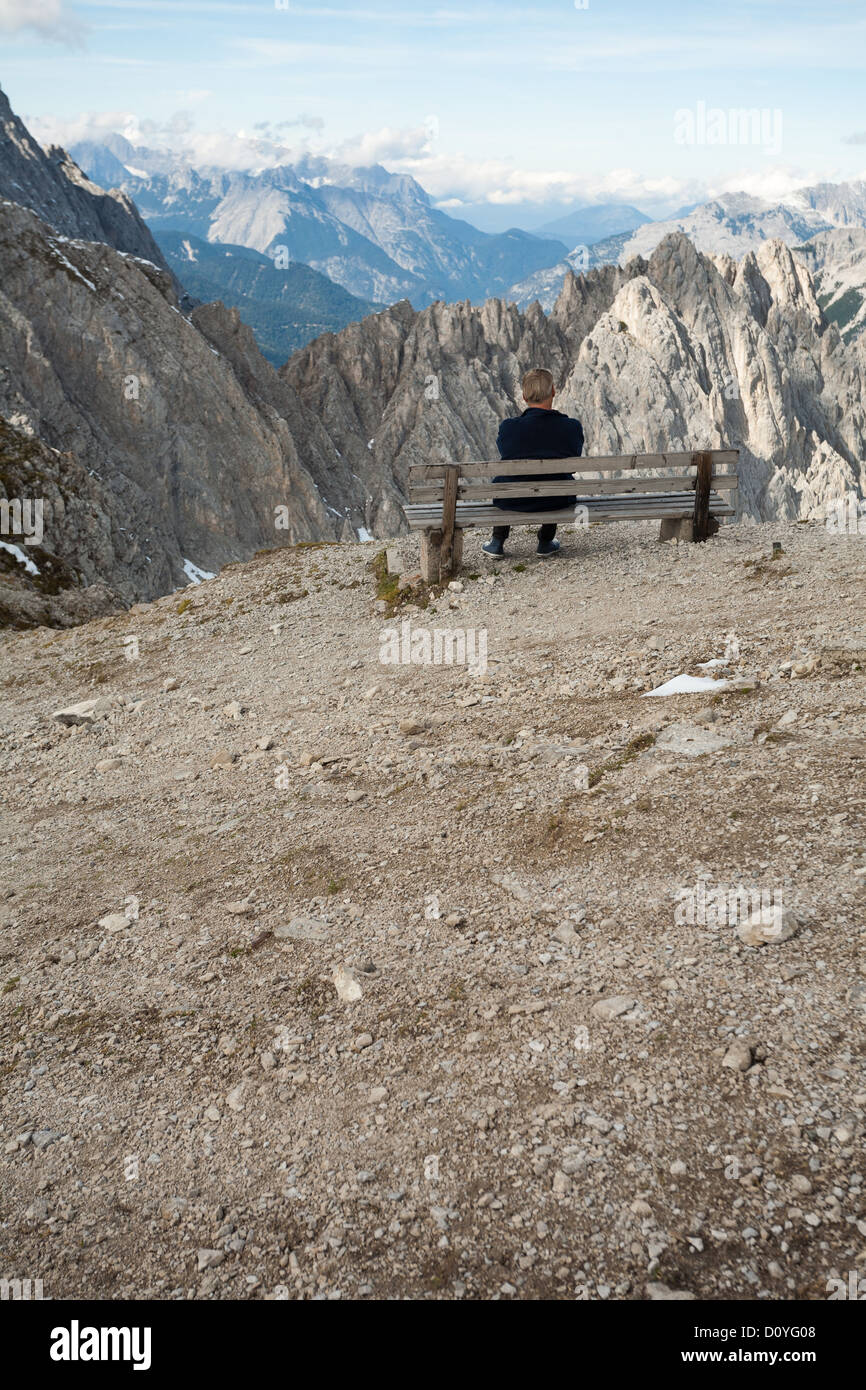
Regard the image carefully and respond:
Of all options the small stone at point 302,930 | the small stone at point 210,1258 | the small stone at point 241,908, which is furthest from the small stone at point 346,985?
the small stone at point 210,1258

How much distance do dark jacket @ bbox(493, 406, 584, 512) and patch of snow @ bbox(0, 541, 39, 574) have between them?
1874 cm

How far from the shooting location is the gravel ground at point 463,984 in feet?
12.6

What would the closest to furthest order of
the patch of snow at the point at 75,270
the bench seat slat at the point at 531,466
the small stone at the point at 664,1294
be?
1. the small stone at the point at 664,1294
2. the bench seat slat at the point at 531,466
3. the patch of snow at the point at 75,270

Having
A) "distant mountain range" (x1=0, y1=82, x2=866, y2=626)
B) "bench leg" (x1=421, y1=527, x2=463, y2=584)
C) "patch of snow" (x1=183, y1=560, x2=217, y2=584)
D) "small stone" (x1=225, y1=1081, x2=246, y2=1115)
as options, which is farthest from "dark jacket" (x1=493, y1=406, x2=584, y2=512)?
"patch of snow" (x1=183, y1=560, x2=217, y2=584)

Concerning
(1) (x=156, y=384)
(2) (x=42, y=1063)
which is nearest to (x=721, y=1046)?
(2) (x=42, y=1063)

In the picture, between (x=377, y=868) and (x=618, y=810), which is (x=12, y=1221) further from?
(x=618, y=810)

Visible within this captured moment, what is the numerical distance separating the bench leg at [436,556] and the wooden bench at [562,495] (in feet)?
0.06

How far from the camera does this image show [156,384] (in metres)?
104

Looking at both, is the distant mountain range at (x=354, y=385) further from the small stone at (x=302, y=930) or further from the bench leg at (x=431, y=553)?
the small stone at (x=302, y=930)

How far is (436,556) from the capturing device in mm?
13984

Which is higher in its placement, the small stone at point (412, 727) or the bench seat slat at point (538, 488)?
the bench seat slat at point (538, 488)

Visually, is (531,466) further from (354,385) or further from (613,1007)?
(354,385)

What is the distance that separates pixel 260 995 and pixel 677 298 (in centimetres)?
16820

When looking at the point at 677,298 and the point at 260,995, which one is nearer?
the point at 260,995
